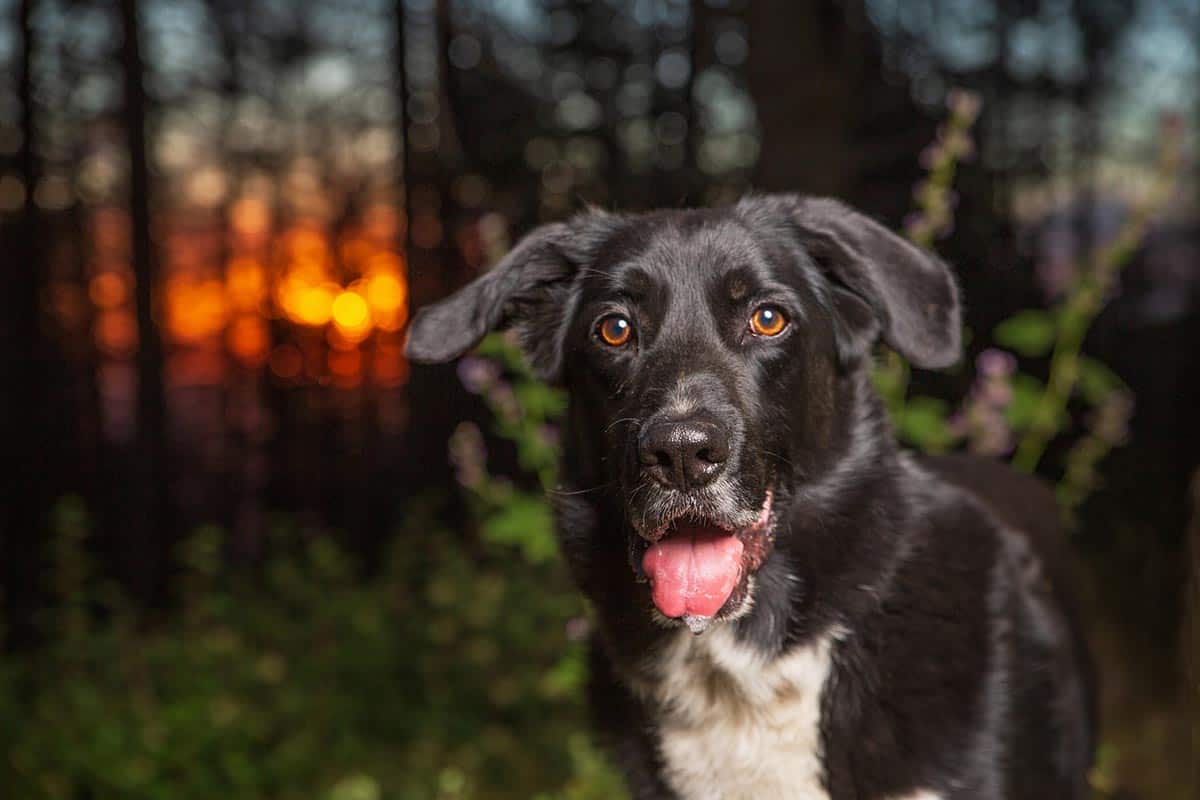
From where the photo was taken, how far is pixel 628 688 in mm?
2609

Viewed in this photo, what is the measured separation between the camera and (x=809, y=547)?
2.47 m

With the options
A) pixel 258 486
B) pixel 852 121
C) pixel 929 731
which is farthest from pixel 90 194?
pixel 929 731

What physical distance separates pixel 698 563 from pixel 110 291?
5602 mm

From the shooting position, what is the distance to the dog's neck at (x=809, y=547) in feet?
7.99

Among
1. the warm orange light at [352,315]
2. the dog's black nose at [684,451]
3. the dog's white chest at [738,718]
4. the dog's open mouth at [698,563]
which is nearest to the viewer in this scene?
the dog's black nose at [684,451]

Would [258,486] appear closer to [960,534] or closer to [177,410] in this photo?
[177,410]

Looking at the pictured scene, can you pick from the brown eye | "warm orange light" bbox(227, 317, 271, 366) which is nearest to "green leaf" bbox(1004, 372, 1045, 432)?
the brown eye

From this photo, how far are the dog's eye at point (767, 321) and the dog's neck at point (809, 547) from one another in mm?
243

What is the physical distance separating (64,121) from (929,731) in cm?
600

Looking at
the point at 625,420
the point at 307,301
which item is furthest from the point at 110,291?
the point at 625,420

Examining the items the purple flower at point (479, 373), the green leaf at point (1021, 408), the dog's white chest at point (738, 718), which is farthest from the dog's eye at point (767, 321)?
the green leaf at point (1021, 408)

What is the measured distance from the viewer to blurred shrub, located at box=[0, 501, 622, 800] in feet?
16.0

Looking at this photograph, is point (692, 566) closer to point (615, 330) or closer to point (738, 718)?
point (738, 718)

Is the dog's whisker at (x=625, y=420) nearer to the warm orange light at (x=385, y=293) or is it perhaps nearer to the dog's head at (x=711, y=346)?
the dog's head at (x=711, y=346)
